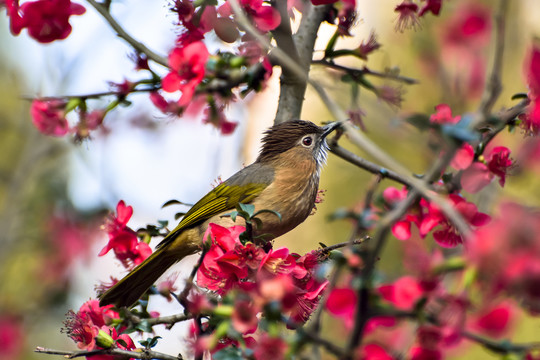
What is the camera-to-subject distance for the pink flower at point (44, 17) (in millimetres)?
2352

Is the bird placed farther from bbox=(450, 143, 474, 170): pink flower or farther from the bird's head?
bbox=(450, 143, 474, 170): pink flower

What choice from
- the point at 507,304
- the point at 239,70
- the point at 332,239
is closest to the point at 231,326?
the point at 507,304

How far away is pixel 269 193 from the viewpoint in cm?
354

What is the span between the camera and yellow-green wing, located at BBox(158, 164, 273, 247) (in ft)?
11.1

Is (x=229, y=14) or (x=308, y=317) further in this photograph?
(x=229, y=14)

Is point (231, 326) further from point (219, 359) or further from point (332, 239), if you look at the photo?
point (332, 239)

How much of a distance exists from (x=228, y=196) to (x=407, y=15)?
1.43 meters

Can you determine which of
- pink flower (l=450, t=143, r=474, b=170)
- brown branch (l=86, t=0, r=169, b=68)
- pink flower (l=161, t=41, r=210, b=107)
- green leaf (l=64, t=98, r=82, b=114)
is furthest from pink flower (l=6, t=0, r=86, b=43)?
pink flower (l=450, t=143, r=474, b=170)

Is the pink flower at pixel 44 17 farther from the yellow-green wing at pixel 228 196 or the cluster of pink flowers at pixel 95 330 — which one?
the yellow-green wing at pixel 228 196

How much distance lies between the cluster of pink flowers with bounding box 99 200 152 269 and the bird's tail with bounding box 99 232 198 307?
13cm

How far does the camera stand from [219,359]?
4.92 feet

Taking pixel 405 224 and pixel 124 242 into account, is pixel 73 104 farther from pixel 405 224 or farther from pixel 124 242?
pixel 405 224

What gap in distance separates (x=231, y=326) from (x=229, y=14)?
1398 mm

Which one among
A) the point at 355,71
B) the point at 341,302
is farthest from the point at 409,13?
the point at 341,302
